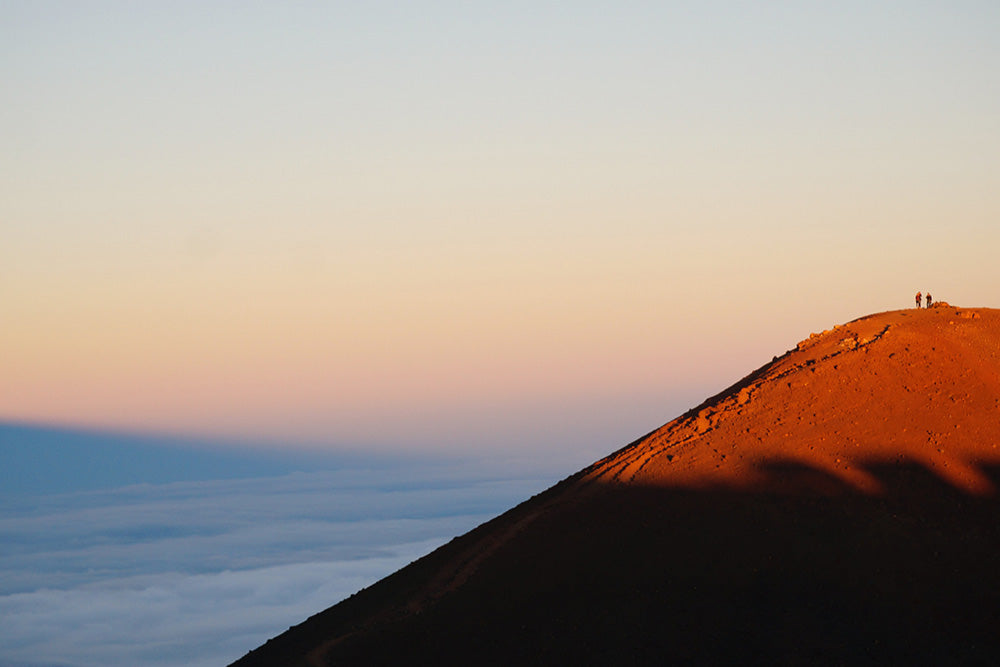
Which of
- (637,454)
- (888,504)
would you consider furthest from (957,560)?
(637,454)

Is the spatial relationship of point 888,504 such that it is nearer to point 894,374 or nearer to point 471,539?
point 894,374

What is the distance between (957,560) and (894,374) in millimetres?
13028

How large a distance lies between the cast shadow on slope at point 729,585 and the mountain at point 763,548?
77 millimetres

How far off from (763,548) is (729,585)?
7.97ft

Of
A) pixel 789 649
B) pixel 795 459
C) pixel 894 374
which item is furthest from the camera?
pixel 894 374

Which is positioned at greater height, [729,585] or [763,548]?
[763,548]

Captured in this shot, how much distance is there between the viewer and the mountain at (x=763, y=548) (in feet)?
157

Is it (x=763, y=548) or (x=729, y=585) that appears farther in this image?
(x=763, y=548)

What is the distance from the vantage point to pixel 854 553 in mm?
50250

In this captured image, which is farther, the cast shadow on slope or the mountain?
the mountain

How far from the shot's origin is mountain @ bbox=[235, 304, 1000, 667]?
47719mm

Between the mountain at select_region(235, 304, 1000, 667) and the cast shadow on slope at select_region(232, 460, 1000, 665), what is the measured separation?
8 cm

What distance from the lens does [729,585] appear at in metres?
49.8

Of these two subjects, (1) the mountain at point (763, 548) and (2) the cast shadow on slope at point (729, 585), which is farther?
(1) the mountain at point (763, 548)
